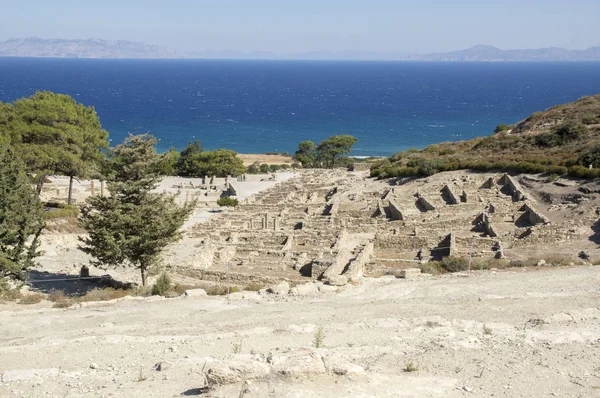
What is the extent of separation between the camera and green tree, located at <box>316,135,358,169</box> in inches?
2474

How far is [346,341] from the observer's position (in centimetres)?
1252

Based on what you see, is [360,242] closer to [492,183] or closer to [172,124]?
[492,183]

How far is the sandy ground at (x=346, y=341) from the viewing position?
988 cm

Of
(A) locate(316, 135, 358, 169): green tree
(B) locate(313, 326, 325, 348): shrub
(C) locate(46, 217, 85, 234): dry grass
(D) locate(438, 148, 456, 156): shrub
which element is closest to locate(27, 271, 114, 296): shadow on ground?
(C) locate(46, 217, 85, 234): dry grass

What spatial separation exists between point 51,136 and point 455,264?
20.6 m

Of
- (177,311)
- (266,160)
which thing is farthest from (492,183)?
(266,160)

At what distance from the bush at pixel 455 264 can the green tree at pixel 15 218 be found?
41.1 feet

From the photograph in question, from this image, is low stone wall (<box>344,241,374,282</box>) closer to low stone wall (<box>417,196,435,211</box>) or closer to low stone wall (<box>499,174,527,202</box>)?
low stone wall (<box>417,196,435,211</box>)

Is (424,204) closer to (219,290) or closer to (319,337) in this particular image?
(219,290)

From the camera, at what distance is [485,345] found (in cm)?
1185

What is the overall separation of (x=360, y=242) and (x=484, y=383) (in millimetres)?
15070

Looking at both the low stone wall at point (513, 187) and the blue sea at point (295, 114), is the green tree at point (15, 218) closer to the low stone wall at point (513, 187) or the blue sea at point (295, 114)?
the low stone wall at point (513, 187)

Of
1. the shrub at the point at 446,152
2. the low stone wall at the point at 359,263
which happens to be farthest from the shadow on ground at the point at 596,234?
the shrub at the point at 446,152

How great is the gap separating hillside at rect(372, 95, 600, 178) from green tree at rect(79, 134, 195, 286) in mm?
24928
